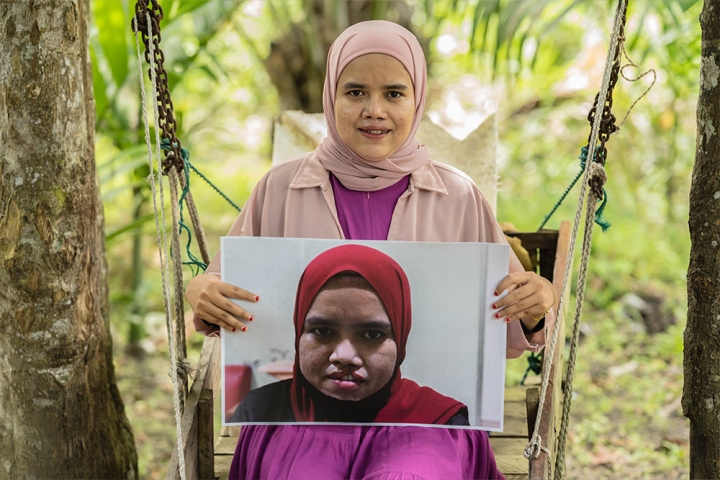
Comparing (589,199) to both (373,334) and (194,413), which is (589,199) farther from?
(194,413)

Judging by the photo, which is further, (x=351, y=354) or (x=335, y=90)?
(x=335, y=90)

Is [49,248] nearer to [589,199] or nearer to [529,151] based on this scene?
[589,199]

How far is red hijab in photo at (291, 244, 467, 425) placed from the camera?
66.5 inches

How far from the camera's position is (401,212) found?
6.07 feet

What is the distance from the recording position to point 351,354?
1.73 metres

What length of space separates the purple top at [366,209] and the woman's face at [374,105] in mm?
98

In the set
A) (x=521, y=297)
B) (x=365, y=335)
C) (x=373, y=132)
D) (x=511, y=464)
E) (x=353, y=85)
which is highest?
(x=353, y=85)

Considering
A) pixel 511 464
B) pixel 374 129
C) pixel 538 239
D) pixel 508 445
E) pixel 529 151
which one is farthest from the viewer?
pixel 529 151

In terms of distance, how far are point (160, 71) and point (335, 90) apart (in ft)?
1.50

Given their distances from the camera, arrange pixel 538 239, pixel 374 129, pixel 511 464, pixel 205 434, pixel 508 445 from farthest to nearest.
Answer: pixel 538 239
pixel 508 445
pixel 511 464
pixel 205 434
pixel 374 129

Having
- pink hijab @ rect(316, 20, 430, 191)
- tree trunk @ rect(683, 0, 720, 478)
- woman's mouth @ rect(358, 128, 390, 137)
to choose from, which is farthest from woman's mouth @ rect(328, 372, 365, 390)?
tree trunk @ rect(683, 0, 720, 478)

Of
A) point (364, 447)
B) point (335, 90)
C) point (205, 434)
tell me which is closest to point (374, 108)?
point (335, 90)

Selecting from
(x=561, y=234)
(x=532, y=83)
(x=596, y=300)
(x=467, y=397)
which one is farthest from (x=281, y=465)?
(x=532, y=83)

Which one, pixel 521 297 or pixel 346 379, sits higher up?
pixel 521 297
